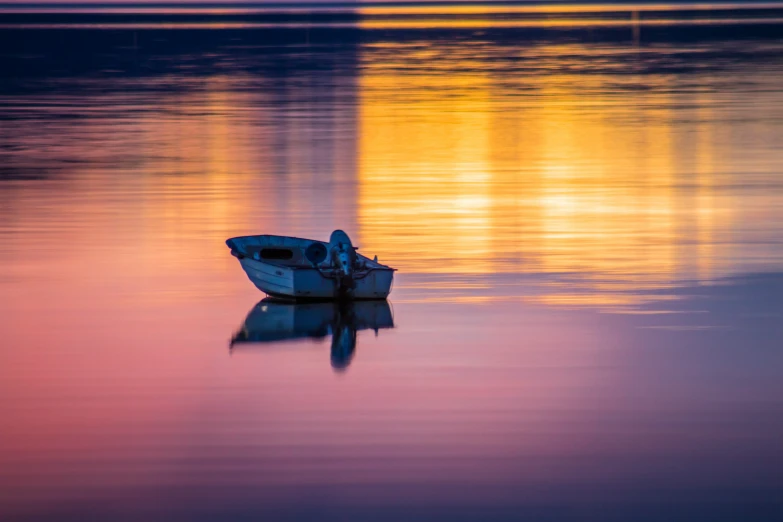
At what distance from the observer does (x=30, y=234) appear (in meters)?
18.0

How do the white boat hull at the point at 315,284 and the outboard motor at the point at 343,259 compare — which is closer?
the outboard motor at the point at 343,259

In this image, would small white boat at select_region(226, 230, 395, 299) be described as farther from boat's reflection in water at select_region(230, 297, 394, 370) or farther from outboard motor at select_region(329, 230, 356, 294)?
boat's reflection in water at select_region(230, 297, 394, 370)

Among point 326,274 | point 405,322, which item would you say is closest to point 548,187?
point 326,274

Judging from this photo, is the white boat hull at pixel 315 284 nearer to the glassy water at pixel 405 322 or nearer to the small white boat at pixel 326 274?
the small white boat at pixel 326 274

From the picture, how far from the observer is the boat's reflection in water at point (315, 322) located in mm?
12773

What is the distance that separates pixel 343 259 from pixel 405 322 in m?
0.92

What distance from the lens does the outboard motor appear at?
45.0 ft

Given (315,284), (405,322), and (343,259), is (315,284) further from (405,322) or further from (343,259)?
(405,322)

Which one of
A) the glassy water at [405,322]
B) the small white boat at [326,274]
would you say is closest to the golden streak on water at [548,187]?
the glassy water at [405,322]

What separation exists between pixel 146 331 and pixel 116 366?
116cm

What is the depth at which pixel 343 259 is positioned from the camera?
13.7 m

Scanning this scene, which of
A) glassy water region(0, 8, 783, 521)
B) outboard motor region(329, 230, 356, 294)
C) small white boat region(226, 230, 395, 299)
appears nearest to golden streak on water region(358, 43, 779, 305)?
glassy water region(0, 8, 783, 521)

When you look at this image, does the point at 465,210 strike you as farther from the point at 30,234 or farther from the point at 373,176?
the point at 30,234

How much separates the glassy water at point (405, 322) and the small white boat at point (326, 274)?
0.58 ft
